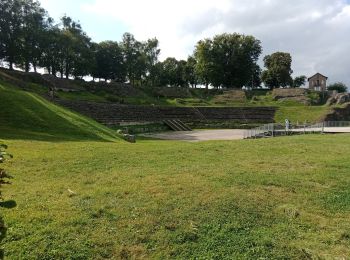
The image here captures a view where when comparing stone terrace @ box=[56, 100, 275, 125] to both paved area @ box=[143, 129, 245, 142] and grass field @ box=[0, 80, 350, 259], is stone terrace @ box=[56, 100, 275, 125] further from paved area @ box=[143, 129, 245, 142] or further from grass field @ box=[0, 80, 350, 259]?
grass field @ box=[0, 80, 350, 259]

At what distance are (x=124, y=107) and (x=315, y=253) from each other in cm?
4486

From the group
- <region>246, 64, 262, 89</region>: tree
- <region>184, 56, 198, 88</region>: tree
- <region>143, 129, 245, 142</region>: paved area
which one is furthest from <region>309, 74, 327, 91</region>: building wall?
<region>143, 129, 245, 142</region>: paved area

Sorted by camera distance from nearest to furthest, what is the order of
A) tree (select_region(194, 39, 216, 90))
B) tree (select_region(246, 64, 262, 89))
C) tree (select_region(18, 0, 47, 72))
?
tree (select_region(18, 0, 47, 72))
tree (select_region(194, 39, 216, 90))
tree (select_region(246, 64, 262, 89))

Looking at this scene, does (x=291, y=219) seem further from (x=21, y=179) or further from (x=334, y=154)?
(x=334, y=154)

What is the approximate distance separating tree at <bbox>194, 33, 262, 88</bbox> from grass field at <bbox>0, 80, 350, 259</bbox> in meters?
77.9

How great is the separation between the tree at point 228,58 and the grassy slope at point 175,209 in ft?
258

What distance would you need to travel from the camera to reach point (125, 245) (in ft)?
18.8

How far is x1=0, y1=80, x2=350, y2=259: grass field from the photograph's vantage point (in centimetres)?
577

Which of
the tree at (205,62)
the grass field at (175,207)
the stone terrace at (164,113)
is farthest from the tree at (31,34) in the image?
the grass field at (175,207)

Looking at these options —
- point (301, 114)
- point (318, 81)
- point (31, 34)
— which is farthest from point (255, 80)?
point (31, 34)

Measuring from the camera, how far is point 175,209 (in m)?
7.08

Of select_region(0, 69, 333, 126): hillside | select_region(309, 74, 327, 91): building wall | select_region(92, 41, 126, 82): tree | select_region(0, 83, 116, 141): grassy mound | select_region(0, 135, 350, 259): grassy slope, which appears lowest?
select_region(0, 135, 350, 259): grassy slope

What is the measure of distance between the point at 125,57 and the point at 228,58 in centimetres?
2478

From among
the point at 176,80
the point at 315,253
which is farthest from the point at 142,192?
the point at 176,80
